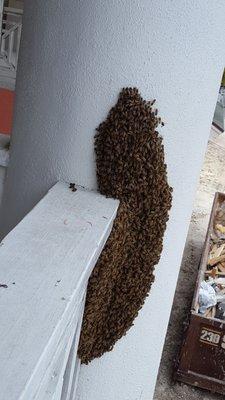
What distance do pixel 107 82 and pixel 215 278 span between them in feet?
16.9

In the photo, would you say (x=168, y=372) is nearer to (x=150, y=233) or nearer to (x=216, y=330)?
(x=216, y=330)

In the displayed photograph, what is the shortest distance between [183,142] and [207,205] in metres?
8.25

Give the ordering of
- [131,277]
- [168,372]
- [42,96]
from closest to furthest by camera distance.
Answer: [42,96], [131,277], [168,372]

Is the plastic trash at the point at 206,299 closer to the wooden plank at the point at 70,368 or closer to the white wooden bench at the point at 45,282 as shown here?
the wooden plank at the point at 70,368

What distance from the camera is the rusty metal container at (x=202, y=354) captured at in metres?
5.12

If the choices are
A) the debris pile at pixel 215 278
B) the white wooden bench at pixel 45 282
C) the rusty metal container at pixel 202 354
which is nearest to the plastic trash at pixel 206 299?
the debris pile at pixel 215 278

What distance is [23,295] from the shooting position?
1.27 meters

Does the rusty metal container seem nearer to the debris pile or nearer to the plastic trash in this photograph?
the debris pile

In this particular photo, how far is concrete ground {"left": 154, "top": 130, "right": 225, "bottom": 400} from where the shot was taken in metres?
5.42

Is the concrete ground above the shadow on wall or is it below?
below

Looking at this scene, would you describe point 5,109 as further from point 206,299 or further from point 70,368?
point 70,368

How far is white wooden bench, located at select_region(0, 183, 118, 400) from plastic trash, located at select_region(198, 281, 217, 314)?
3.88m

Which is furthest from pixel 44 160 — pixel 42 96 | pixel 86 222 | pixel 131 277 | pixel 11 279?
pixel 11 279

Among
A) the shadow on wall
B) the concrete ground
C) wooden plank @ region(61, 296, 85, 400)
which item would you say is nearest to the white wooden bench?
wooden plank @ region(61, 296, 85, 400)
